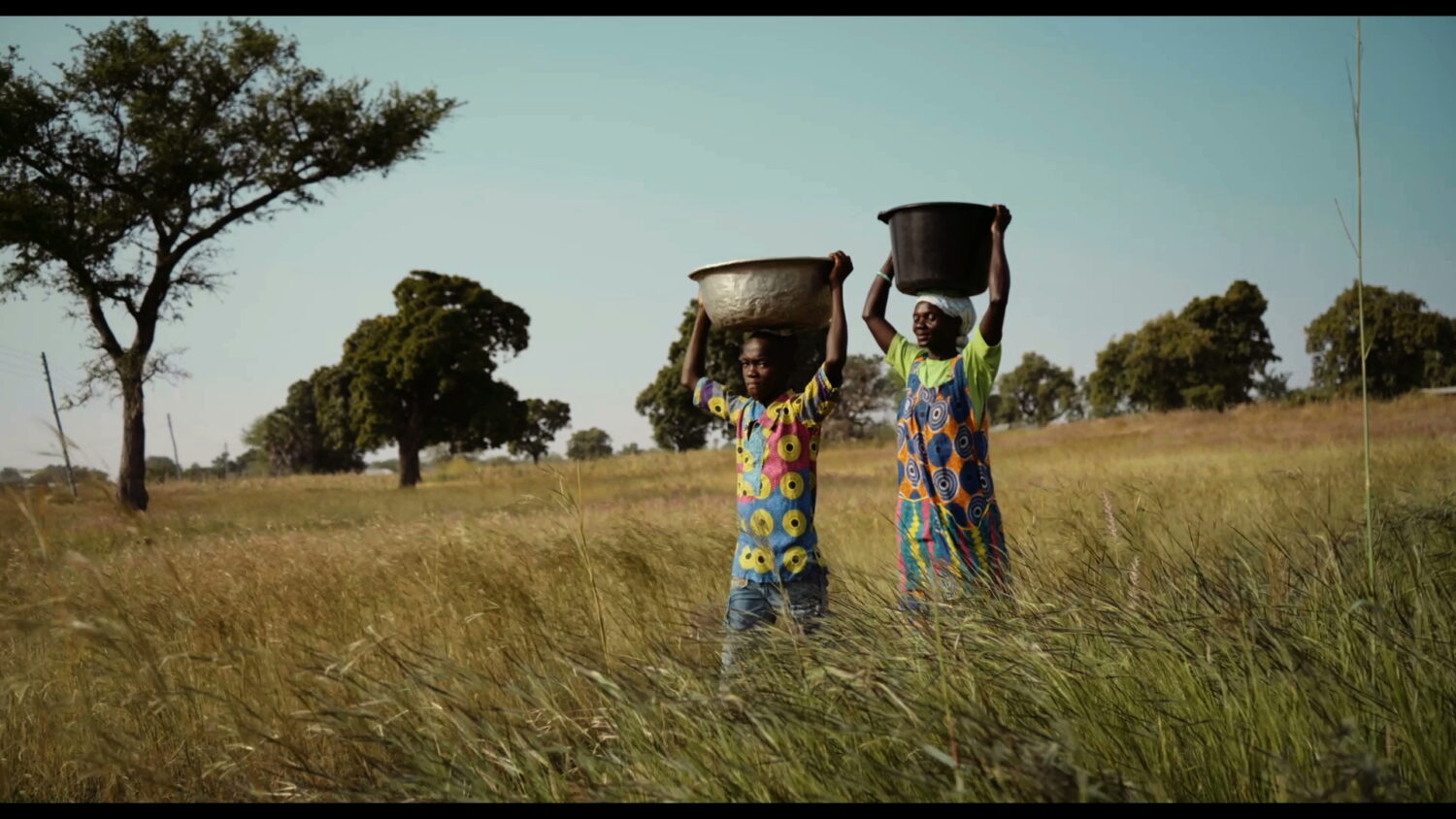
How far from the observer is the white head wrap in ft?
13.2

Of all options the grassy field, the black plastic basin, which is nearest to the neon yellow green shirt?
the black plastic basin

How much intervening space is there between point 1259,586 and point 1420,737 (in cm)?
125

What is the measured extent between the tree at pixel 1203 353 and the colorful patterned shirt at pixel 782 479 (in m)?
54.3

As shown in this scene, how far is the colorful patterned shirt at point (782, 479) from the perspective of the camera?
3756mm

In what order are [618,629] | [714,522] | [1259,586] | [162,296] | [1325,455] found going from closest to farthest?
[1259,586] < [618,629] < [714,522] < [1325,455] < [162,296]

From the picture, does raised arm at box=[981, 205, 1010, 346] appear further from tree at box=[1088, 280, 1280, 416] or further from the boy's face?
Result: tree at box=[1088, 280, 1280, 416]

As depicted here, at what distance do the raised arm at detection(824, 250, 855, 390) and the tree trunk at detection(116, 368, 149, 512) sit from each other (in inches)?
820

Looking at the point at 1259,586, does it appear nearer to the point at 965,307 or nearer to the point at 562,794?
the point at 965,307

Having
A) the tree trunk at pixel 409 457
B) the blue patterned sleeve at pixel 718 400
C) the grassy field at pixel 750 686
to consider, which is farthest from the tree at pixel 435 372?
the blue patterned sleeve at pixel 718 400

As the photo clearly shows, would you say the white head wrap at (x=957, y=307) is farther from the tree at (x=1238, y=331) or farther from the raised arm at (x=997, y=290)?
the tree at (x=1238, y=331)

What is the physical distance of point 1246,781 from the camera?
1.92m

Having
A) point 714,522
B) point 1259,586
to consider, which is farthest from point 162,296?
point 1259,586

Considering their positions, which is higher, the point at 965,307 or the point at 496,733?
the point at 965,307

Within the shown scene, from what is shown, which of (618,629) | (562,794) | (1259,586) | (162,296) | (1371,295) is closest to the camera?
(562,794)
